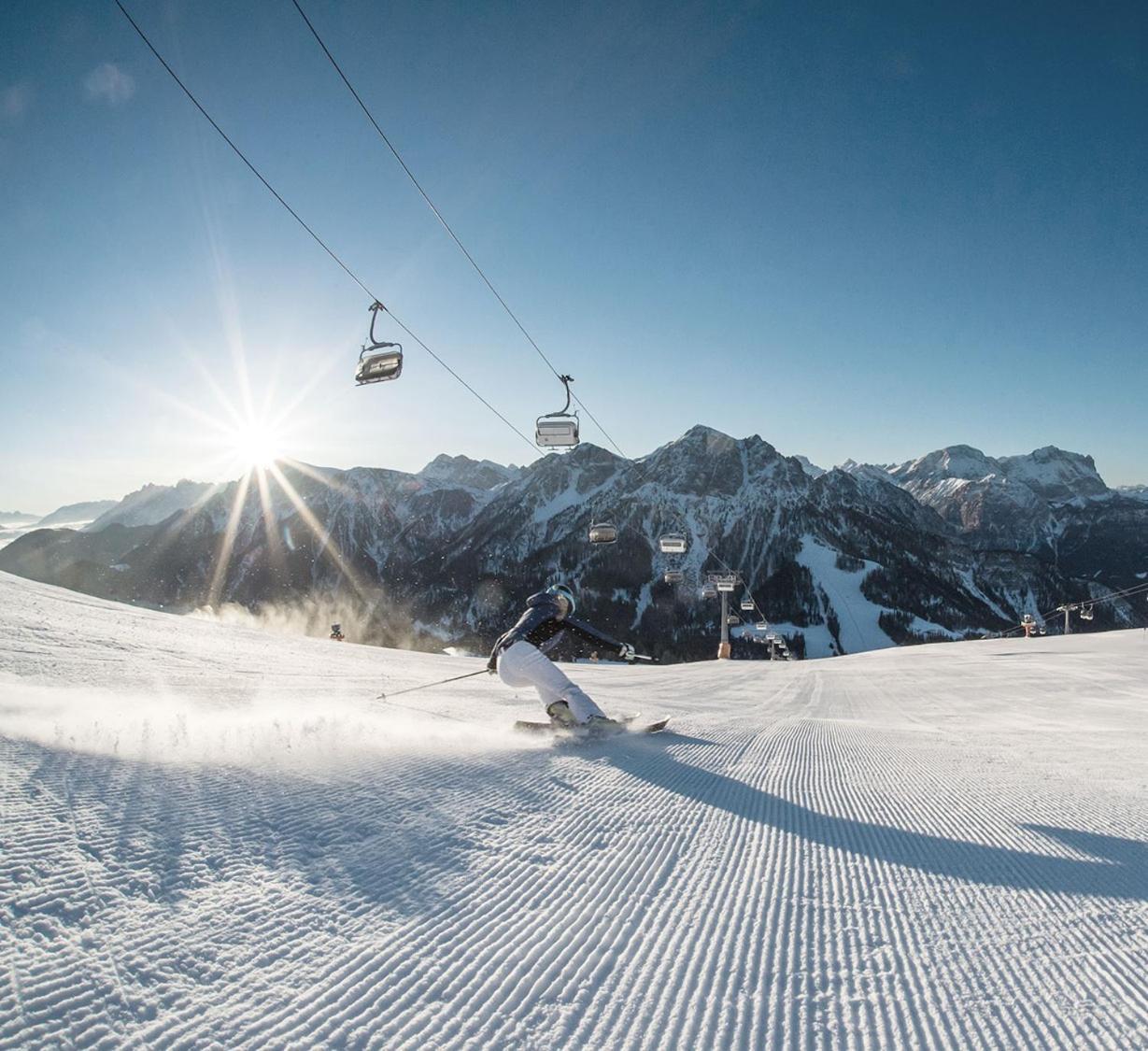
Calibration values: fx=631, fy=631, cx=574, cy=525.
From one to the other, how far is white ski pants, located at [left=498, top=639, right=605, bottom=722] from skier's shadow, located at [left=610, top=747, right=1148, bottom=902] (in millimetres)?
2046

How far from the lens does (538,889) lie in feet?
8.61

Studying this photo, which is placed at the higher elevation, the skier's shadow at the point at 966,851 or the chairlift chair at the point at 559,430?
the chairlift chair at the point at 559,430

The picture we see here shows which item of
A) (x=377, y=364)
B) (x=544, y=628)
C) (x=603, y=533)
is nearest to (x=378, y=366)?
(x=377, y=364)

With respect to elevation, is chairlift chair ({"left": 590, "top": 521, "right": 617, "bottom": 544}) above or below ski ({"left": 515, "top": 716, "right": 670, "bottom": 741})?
above

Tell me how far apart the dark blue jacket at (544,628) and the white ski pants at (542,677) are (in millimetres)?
101

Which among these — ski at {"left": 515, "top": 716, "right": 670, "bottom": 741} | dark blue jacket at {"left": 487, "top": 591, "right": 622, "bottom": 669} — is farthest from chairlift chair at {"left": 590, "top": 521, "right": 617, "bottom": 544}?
ski at {"left": 515, "top": 716, "right": 670, "bottom": 741}

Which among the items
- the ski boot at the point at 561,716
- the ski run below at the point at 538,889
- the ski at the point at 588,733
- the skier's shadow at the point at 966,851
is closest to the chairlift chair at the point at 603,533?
the ski at the point at 588,733

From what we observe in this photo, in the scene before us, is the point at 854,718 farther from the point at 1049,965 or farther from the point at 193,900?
the point at 193,900

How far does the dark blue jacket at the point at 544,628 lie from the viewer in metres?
6.89

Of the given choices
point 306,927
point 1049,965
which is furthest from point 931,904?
point 306,927

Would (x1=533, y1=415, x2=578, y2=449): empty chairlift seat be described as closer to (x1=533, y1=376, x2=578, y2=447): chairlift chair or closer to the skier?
(x1=533, y1=376, x2=578, y2=447): chairlift chair

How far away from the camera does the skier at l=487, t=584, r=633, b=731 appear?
639cm

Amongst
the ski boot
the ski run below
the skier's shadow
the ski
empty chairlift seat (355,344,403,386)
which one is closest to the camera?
the ski run below

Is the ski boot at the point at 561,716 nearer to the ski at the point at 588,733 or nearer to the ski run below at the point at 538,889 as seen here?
the ski at the point at 588,733
